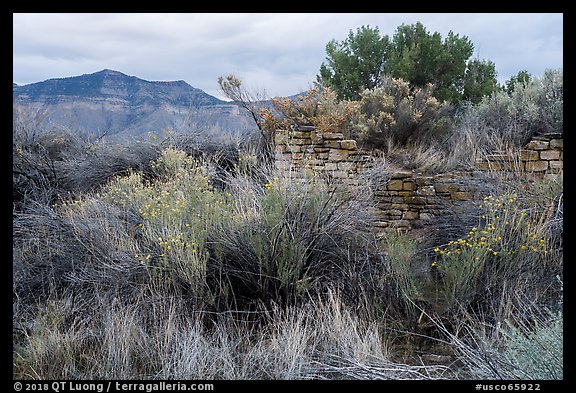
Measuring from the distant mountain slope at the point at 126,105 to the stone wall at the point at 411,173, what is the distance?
8.78 ft

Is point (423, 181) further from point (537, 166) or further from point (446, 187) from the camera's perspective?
point (537, 166)

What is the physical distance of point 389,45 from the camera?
50.0ft

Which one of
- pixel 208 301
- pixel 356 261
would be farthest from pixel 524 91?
pixel 208 301

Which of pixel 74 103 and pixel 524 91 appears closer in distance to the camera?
pixel 524 91

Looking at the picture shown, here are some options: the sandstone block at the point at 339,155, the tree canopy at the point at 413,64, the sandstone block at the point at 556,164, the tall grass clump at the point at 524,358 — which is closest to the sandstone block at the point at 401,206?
the sandstone block at the point at 339,155

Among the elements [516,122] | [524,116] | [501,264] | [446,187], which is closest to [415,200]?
[446,187]

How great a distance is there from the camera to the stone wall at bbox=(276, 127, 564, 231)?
7094mm

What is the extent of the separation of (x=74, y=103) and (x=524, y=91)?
14023mm

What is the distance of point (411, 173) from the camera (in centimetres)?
784

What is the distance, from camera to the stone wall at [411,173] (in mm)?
7094

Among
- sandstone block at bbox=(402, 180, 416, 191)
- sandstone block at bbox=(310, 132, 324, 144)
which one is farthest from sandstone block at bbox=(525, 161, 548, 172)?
sandstone block at bbox=(310, 132, 324, 144)

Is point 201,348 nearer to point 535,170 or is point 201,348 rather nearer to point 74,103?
point 535,170

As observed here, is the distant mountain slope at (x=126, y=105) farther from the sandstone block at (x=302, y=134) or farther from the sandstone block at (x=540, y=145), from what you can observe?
the sandstone block at (x=540, y=145)

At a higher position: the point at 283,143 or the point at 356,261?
the point at 283,143
